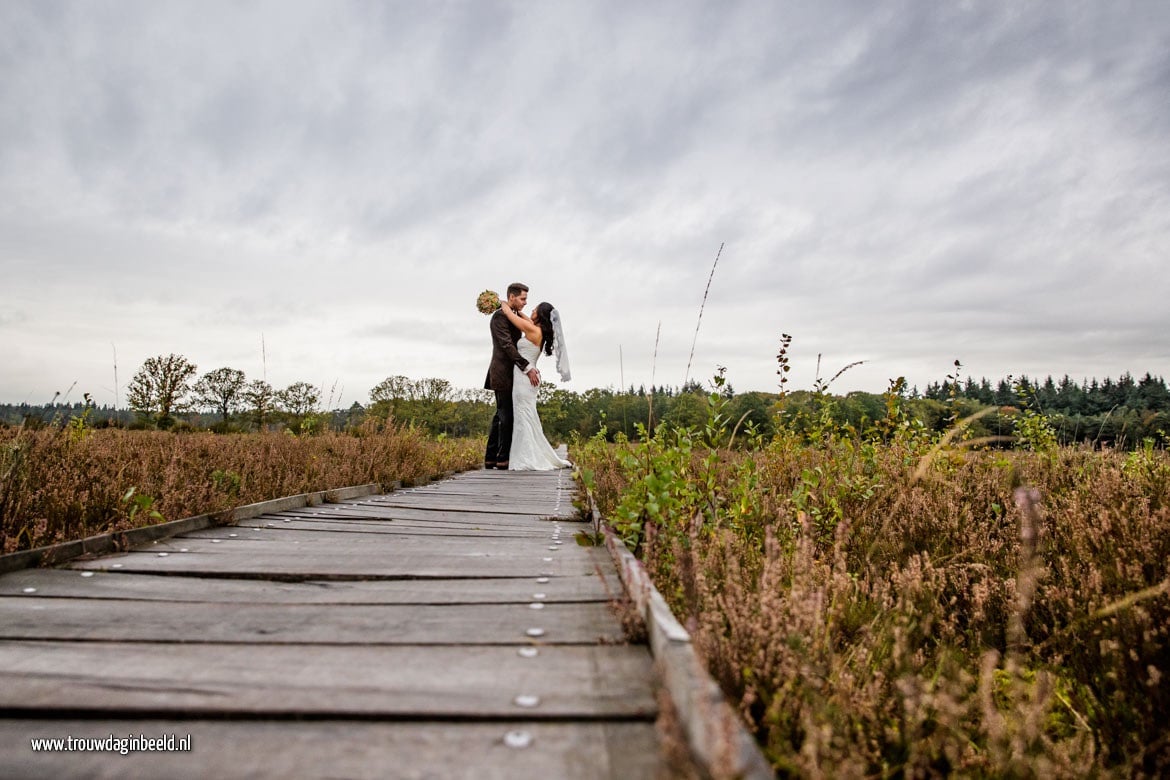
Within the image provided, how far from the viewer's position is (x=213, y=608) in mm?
Result: 1928

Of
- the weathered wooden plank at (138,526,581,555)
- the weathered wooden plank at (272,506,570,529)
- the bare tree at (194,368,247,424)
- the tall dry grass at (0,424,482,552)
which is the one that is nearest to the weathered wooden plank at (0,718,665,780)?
the weathered wooden plank at (138,526,581,555)

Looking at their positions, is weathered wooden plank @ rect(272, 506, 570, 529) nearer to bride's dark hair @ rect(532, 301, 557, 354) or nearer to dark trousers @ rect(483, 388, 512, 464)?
dark trousers @ rect(483, 388, 512, 464)

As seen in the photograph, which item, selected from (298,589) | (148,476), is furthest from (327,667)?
(148,476)

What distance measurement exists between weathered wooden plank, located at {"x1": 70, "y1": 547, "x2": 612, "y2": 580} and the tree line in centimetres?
105

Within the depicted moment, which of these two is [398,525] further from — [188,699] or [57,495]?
[188,699]

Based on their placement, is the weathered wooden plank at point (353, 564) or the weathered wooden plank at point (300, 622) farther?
the weathered wooden plank at point (353, 564)

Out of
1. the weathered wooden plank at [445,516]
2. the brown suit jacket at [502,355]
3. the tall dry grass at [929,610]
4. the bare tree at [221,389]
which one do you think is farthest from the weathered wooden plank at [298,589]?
the bare tree at [221,389]

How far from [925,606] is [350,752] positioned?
281cm

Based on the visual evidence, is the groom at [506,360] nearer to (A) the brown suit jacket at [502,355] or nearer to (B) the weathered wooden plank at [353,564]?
(A) the brown suit jacket at [502,355]

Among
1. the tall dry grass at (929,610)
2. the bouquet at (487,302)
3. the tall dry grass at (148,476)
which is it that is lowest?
the tall dry grass at (929,610)

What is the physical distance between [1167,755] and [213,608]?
306cm

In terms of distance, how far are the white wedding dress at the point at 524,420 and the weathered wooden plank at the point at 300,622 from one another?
24.9 feet

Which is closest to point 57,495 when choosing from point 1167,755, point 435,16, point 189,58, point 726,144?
point 1167,755

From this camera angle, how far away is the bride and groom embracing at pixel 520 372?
9.26 m
